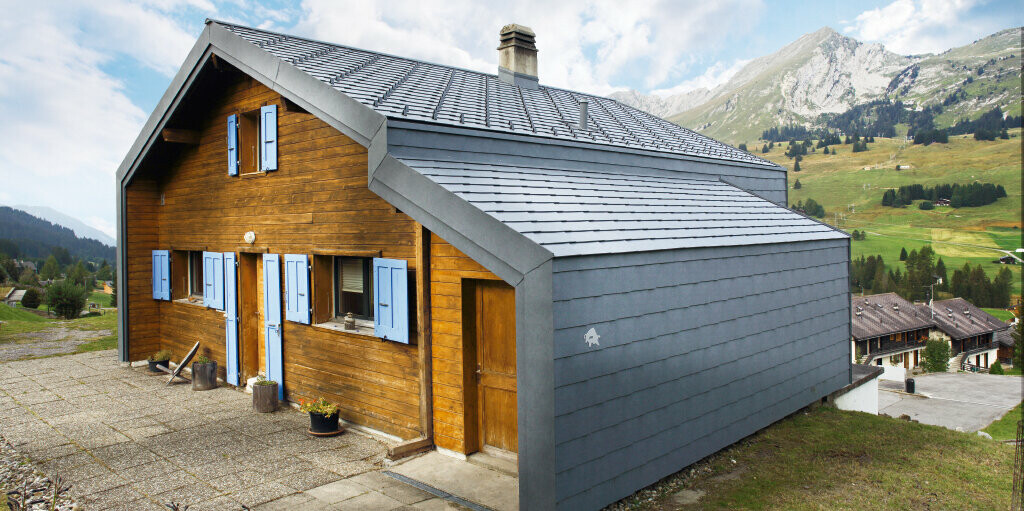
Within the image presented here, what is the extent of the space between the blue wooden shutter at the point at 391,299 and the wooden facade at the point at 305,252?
14 centimetres

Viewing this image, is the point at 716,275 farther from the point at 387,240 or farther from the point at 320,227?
the point at 320,227

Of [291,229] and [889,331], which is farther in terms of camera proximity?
[889,331]

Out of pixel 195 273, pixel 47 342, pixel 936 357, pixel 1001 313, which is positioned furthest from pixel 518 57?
pixel 1001 313

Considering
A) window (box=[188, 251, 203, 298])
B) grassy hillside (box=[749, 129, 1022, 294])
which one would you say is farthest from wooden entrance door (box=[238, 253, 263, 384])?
grassy hillside (box=[749, 129, 1022, 294])

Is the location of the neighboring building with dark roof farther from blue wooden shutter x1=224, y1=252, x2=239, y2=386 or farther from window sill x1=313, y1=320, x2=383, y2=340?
blue wooden shutter x1=224, y1=252, x2=239, y2=386

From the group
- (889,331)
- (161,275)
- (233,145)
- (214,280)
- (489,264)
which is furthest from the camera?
(889,331)

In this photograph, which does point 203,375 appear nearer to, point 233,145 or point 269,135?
point 233,145

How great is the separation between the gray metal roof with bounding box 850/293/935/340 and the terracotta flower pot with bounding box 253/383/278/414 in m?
59.2

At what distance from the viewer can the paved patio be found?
18.2 ft

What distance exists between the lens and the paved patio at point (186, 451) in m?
5.56

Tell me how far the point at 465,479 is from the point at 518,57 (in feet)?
27.0

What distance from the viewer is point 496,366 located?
6.20 meters

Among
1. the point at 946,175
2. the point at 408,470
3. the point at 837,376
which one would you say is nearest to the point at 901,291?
the point at 946,175

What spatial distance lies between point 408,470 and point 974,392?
134ft
